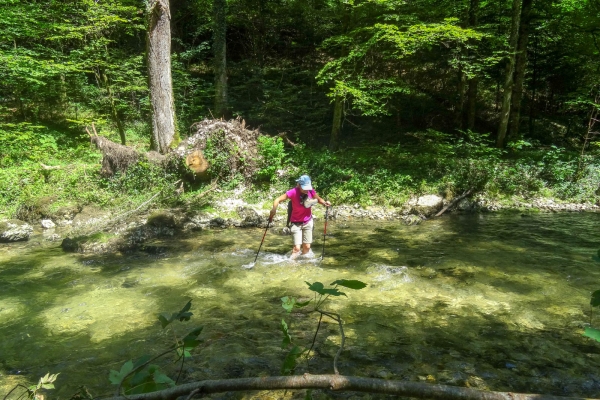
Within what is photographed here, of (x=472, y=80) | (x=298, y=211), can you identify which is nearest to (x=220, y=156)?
(x=298, y=211)

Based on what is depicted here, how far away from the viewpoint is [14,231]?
9312mm

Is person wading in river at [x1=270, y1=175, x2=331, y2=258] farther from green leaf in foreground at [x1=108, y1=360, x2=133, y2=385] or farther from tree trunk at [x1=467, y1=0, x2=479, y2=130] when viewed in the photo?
tree trunk at [x1=467, y1=0, x2=479, y2=130]

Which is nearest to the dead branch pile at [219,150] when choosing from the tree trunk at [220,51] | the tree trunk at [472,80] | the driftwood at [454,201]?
the tree trunk at [220,51]

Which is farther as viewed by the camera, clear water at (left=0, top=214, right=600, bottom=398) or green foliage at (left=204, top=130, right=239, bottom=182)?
green foliage at (left=204, top=130, right=239, bottom=182)

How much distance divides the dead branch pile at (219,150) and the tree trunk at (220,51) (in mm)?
3258

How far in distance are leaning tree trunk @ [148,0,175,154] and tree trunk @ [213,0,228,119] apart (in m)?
3.25

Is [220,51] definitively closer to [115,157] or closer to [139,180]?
[115,157]

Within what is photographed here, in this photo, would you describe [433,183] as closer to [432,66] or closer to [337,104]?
[337,104]

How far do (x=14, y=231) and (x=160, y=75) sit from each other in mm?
6292

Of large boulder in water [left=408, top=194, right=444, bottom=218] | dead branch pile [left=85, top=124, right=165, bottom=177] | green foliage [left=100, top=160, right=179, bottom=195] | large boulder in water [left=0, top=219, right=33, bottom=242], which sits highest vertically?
dead branch pile [left=85, top=124, right=165, bottom=177]

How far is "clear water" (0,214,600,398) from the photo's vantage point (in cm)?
414

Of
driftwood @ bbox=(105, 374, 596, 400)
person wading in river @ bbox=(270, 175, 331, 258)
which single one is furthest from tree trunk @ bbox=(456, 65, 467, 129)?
driftwood @ bbox=(105, 374, 596, 400)

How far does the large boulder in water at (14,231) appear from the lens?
9219mm

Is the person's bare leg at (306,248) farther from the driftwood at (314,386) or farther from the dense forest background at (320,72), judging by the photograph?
the driftwood at (314,386)
